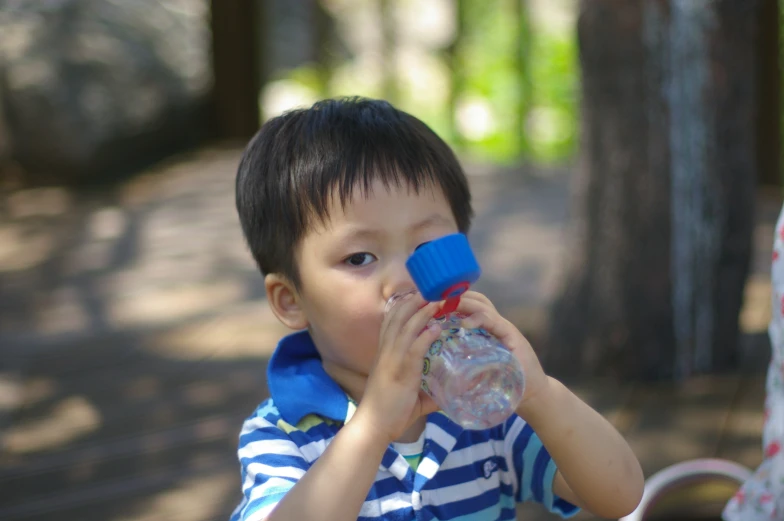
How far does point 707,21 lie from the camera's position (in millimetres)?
3432

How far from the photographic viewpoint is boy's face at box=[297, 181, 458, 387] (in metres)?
1.54

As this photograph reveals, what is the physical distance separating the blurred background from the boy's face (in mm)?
1440

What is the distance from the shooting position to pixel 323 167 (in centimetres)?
161

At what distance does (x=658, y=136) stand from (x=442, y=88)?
230 inches

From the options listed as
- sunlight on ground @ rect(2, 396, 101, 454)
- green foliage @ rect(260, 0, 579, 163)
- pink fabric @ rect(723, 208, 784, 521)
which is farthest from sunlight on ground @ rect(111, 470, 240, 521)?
green foliage @ rect(260, 0, 579, 163)

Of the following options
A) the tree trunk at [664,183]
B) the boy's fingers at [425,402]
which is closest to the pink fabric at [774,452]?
the boy's fingers at [425,402]

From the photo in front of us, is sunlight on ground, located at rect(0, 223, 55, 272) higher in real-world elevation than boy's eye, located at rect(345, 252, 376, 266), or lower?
lower

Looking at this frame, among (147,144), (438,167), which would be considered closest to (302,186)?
(438,167)

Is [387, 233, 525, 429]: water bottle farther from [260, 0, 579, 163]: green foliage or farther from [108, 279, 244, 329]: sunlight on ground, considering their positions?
[260, 0, 579, 163]: green foliage

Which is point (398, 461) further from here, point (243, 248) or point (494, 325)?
point (243, 248)

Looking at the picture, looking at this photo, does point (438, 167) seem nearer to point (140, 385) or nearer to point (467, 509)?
point (467, 509)

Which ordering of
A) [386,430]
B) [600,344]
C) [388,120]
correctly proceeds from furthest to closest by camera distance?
[600,344]
[388,120]
[386,430]

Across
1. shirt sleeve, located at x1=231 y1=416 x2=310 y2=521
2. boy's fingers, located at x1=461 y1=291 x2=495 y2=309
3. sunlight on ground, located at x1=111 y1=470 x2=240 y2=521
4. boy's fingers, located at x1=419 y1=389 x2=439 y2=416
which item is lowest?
sunlight on ground, located at x1=111 y1=470 x2=240 y2=521

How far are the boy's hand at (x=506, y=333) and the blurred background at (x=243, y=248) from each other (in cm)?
143
